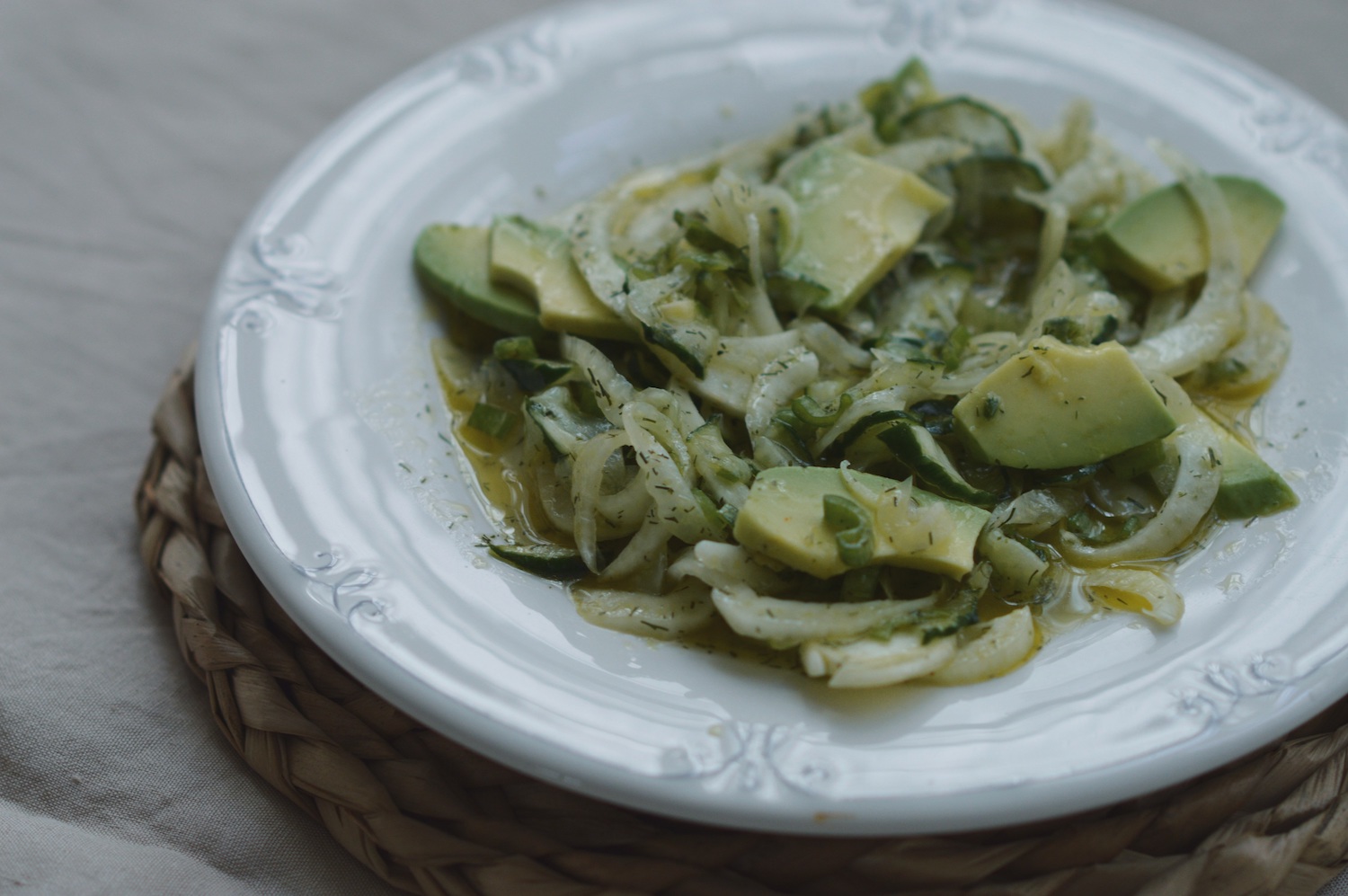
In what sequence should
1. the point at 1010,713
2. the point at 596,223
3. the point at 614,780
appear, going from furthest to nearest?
the point at 596,223
the point at 1010,713
the point at 614,780

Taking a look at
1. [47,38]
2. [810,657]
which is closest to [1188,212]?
[810,657]

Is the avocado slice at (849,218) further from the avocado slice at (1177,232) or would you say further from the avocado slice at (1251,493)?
the avocado slice at (1251,493)

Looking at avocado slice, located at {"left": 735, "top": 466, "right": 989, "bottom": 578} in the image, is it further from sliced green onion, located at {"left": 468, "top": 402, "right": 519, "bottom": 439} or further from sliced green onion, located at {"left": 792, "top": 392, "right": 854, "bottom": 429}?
sliced green onion, located at {"left": 468, "top": 402, "right": 519, "bottom": 439}

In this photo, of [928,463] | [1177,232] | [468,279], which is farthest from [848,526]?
[1177,232]

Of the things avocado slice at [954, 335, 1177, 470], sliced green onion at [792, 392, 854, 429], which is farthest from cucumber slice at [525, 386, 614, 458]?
avocado slice at [954, 335, 1177, 470]

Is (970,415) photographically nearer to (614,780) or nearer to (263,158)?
(614,780)

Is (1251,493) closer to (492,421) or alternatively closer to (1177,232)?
(1177,232)

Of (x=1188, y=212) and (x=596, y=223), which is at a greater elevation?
(x=1188, y=212)
